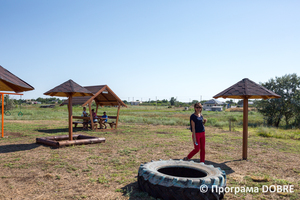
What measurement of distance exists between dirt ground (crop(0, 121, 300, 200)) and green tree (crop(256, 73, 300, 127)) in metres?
12.0

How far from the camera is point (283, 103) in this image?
20.3m

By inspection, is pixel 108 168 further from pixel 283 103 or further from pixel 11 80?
pixel 283 103

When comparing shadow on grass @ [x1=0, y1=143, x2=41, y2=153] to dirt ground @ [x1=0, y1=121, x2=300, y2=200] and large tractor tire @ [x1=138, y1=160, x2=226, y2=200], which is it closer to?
dirt ground @ [x1=0, y1=121, x2=300, y2=200]

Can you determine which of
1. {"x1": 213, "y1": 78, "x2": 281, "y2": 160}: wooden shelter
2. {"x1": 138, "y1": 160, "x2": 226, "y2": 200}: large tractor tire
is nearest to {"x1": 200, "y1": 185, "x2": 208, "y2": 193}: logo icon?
{"x1": 138, "y1": 160, "x2": 226, "y2": 200}: large tractor tire

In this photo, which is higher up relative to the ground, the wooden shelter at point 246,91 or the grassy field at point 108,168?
the wooden shelter at point 246,91

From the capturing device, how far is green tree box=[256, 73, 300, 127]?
2013 cm

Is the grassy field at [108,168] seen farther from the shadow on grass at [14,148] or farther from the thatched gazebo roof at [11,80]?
the thatched gazebo roof at [11,80]

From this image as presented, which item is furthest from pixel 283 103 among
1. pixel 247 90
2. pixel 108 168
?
pixel 108 168

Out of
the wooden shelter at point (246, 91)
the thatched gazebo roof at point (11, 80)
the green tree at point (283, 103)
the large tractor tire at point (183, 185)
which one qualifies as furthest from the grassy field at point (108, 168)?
the green tree at point (283, 103)

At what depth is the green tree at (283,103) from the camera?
20131mm

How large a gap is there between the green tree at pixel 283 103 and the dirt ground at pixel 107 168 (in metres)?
12.0

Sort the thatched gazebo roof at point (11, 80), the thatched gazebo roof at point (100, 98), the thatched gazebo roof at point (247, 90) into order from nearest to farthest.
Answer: the thatched gazebo roof at point (11, 80) < the thatched gazebo roof at point (247, 90) < the thatched gazebo roof at point (100, 98)

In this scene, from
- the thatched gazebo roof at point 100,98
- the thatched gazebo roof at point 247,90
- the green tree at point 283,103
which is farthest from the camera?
the green tree at point 283,103

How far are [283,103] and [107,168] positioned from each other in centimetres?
1942
